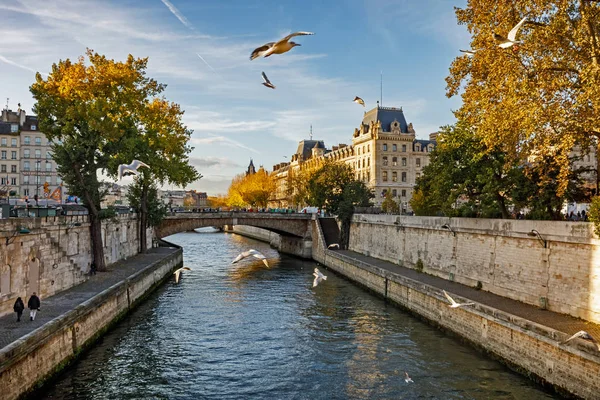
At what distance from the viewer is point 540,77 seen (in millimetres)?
23562

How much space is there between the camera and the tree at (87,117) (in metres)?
33.4

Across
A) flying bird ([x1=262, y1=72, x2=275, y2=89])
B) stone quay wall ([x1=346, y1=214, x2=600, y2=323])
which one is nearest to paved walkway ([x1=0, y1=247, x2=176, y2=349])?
flying bird ([x1=262, y1=72, x2=275, y2=89])

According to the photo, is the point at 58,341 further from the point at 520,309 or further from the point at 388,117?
the point at 388,117

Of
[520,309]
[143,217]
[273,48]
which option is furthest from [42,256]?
[520,309]

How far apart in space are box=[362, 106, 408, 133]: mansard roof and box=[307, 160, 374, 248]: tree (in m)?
26.5

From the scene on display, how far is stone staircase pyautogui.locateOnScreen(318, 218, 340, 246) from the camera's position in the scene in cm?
6041

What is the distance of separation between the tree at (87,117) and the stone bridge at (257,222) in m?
23.9

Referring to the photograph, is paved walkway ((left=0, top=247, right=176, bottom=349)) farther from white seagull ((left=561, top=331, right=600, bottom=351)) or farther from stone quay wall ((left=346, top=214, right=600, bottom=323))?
stone quay wall ((left=346, top=214, right=600, bottom=323))

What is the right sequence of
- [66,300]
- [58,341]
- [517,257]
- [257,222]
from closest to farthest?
[58,341]
[66,300]
[517,257]
[257,222]

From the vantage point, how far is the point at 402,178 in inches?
3770

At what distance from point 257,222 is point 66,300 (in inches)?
1492

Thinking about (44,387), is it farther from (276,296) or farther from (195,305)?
(276,296)

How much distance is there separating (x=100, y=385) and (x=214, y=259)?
42.9 meters

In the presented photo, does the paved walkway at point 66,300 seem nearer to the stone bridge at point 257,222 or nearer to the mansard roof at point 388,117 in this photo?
the stone bridge at point 257,222
